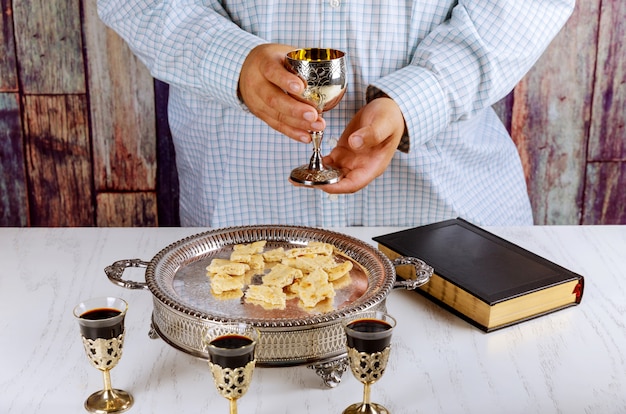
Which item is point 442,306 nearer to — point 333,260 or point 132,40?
point 333,260

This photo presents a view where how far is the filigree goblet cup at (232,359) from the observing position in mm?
1002

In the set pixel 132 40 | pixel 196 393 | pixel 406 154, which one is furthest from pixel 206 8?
pixel 196 393

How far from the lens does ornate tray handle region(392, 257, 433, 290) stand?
1296mm

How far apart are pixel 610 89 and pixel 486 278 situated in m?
1.44

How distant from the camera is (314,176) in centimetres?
153

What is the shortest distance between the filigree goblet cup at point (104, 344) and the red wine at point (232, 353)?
0.52ft

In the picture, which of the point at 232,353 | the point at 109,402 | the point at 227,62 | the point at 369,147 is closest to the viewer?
the point at 232,353

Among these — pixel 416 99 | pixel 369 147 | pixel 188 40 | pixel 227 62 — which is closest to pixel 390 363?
pixel 369 147

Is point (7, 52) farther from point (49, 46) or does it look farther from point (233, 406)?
point (233, 406)

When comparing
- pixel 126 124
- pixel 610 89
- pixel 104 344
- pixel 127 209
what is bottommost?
pixel 127 209

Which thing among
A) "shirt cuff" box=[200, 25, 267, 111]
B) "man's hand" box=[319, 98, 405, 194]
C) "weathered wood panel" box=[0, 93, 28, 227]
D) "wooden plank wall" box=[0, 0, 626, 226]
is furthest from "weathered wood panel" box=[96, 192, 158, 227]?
"man's hand" box=[319, 98, 405, 194]

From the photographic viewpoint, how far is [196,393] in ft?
3.73

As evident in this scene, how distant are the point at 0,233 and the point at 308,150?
72 centimetres

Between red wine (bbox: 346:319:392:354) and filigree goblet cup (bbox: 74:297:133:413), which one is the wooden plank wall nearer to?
filigree goblet cup (bbox: 74:297:133:413)
